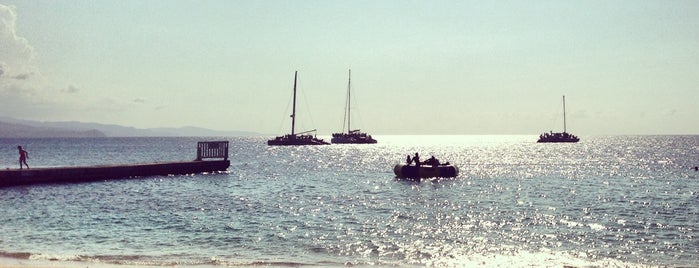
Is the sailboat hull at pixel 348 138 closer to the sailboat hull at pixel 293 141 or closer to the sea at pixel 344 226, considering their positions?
the sailboat hull at pixel 293 141

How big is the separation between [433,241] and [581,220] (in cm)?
1089

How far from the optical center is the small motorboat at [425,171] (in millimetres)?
57812

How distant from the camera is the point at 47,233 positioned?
2530cm

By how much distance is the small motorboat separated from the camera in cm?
5781

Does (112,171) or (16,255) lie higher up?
(112,171)

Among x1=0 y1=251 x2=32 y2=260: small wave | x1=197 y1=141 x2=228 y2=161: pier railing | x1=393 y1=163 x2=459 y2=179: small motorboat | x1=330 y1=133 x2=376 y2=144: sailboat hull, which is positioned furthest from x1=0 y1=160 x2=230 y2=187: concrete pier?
x1=330 y1=133 x2=376 y2=144: sailboat hull

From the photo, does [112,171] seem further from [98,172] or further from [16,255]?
[16,255]

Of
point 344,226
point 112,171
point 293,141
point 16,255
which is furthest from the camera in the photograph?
point 293,141

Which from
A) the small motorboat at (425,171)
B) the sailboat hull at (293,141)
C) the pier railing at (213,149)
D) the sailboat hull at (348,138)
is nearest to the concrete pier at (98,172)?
the pier railing at (213,149)

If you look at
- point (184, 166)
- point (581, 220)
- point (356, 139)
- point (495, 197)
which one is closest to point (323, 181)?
point (184, 166)

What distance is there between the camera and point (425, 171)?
2274 inches

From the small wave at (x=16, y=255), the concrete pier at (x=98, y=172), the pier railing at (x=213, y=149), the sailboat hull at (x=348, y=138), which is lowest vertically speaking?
the small wave at (x=16, y=255)

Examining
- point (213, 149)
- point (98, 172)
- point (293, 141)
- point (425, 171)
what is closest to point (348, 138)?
point (293, 141)

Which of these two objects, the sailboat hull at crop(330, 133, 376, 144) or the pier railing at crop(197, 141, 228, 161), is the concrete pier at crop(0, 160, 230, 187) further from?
the sailboat hull at crop(330, 133, 376, 144)
